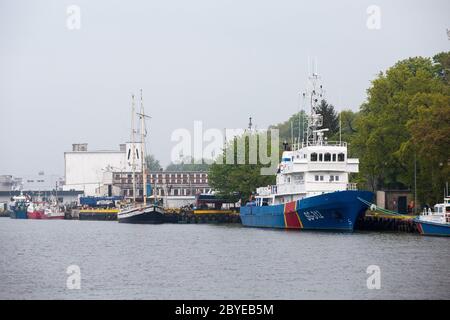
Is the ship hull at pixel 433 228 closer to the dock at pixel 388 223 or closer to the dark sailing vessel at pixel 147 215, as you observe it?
the dock at pixel 388 223

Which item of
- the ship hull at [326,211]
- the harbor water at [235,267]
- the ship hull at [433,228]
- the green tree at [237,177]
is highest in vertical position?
the green tree at [237,177]

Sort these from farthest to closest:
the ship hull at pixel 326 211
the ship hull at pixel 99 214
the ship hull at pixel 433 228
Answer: the ship hull at pixel 99 214 < the ship hull at pixel 326 211 < the ship hull at pixel 433 228

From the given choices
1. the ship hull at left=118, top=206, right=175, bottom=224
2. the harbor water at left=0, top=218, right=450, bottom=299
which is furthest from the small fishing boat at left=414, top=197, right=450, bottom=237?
the ship hull at left=118, top=206, right=175, bottom=224

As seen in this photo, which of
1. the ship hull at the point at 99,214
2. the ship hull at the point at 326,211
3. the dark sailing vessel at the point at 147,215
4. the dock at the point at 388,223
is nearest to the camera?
the ship hull at the point at 326,211

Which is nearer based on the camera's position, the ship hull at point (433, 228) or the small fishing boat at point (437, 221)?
the small fishing boat at point (437, 221)

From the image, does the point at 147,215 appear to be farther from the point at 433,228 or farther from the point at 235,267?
the point at 235,267

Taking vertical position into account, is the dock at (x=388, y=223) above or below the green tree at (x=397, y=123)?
below

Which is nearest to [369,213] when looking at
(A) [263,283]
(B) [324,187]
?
(B) [324,187]

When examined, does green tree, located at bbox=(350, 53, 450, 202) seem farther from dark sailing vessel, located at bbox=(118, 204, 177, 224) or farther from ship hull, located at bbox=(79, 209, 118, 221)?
ship hull, located at bbox=(79, 209, 118, 221)

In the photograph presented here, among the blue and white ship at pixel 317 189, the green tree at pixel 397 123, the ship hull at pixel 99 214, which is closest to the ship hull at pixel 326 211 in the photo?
the blue and white ship at pixel 317 189

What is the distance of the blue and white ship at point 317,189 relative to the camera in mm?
92438

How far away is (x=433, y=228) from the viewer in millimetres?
83812
